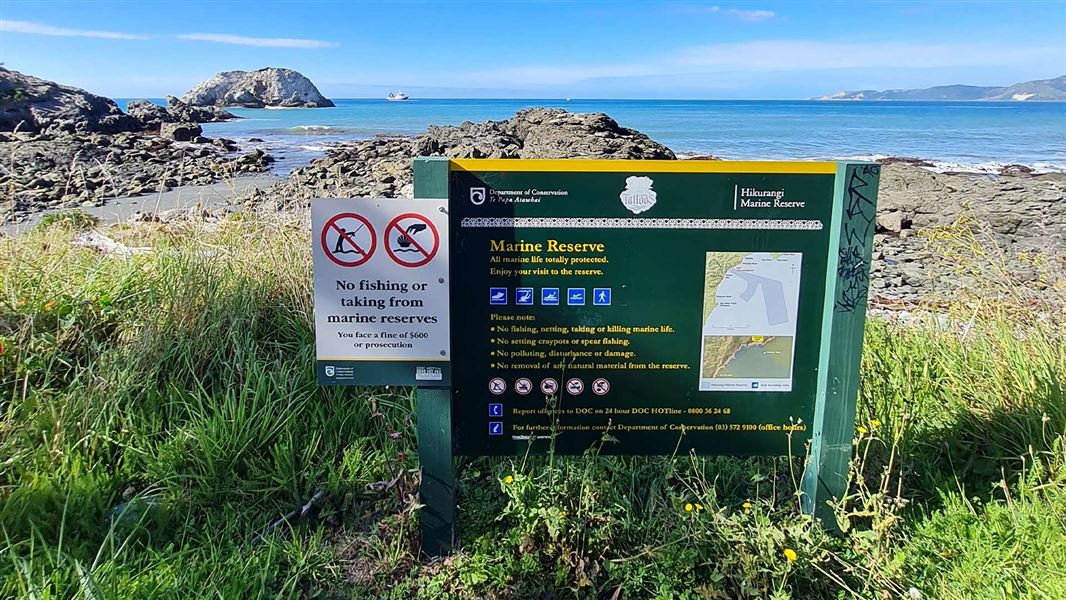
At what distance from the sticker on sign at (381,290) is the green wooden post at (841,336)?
1.49 metres

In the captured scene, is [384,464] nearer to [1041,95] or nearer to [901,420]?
[901,420]

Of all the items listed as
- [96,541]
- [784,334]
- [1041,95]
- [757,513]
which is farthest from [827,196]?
[1041,95]

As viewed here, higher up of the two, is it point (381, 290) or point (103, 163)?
point (103, 163)

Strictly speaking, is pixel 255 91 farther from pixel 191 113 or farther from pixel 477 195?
pixel 477 195

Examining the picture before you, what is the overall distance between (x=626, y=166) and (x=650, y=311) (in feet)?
1.88

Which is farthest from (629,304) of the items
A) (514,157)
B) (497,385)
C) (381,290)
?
(514,157)

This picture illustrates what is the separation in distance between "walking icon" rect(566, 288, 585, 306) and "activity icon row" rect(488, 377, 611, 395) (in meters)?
0.31

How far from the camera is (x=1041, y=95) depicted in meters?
195

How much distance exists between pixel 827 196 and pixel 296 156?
32.0m

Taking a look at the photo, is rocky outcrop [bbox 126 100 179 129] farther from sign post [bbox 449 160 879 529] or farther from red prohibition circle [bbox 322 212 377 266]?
sign post [bbox 449 160 879 529]

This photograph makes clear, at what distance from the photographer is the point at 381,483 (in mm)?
2986

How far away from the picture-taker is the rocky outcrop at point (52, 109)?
35344 millimetres

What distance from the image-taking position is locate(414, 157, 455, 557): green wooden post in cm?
269

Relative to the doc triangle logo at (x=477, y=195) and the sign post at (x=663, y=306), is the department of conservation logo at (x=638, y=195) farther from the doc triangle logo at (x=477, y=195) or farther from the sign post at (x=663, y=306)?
the doc triangle logo at (x=477, y=195)
